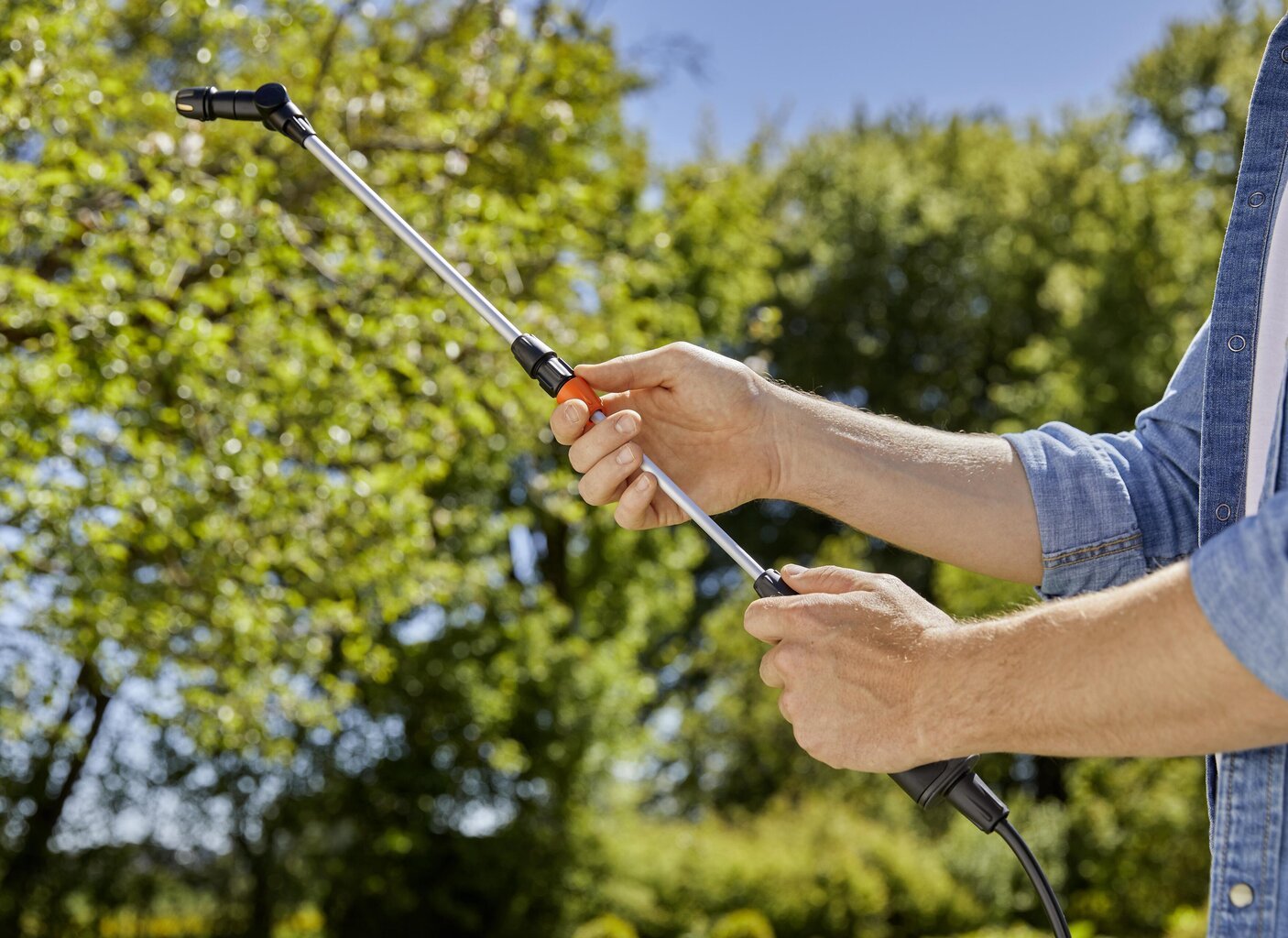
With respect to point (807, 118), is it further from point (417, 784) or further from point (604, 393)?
point (604, 393)

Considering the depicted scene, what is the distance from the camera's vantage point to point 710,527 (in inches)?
62.7

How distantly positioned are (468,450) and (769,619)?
33.3ft

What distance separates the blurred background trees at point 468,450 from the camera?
5535 millimetres

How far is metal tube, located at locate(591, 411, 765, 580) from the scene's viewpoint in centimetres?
156

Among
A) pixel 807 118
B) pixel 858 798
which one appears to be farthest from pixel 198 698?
pixel 807 118

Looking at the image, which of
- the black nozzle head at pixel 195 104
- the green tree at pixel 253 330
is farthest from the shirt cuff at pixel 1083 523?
the green tree at pixel 253 330

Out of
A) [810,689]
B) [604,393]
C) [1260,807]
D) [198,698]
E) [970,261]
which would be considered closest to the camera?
[1260,807]

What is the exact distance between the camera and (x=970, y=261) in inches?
856

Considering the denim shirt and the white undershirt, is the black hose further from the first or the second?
the white undershirt

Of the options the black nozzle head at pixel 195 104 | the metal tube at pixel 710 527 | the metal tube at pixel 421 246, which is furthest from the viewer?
the black nozzle head at pixel 195 104

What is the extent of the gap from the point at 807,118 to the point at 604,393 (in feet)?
76.3

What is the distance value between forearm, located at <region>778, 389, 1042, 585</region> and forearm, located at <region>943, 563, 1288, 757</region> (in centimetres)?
51

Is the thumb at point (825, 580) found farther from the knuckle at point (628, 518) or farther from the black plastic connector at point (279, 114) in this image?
the black plastic connector at point (279, 114)

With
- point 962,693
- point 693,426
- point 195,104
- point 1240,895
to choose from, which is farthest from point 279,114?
point 1240,895
